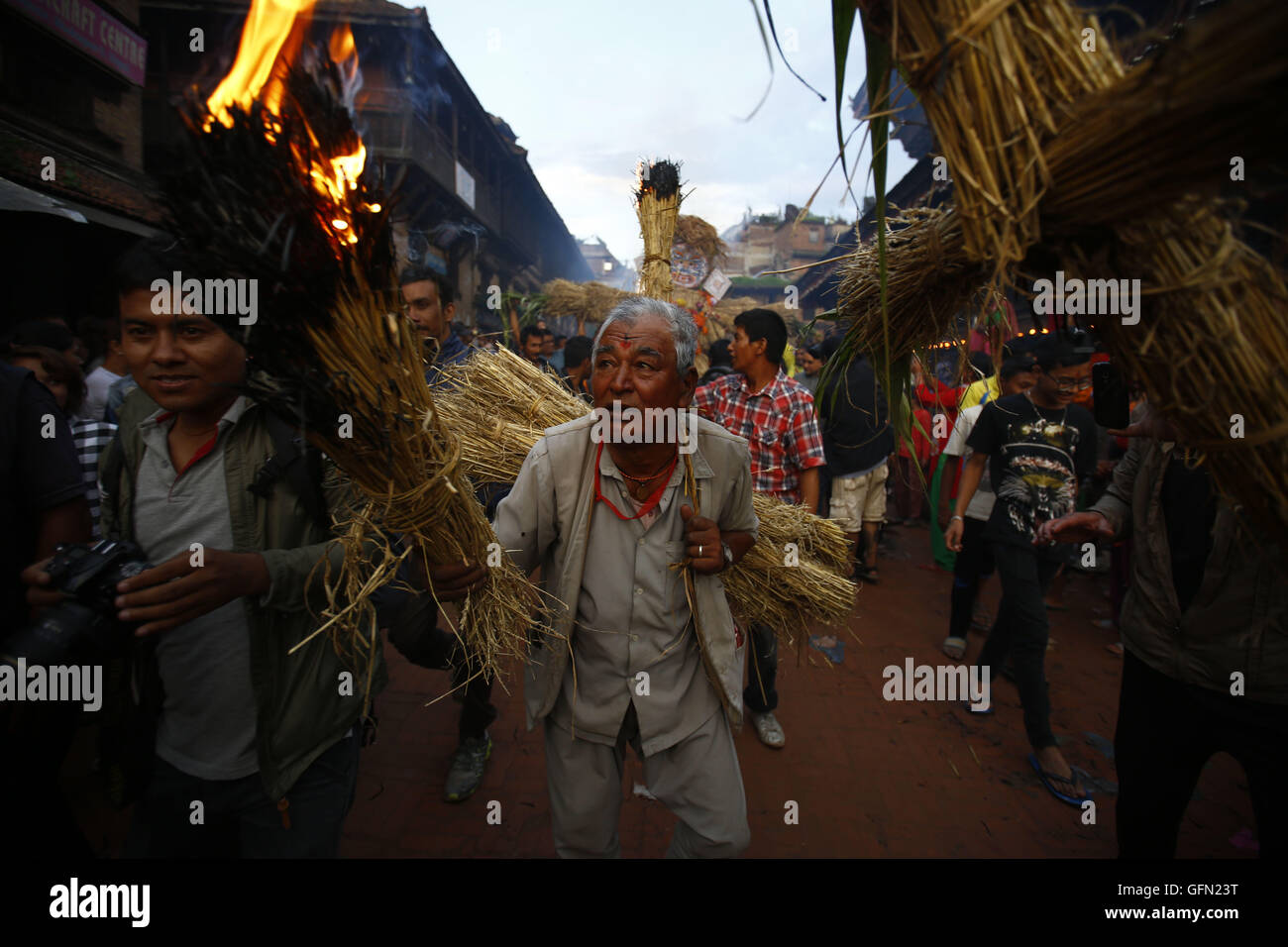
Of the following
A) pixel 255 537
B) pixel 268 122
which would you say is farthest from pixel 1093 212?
pixel 255 537

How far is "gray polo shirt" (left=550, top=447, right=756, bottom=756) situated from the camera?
1.96 m

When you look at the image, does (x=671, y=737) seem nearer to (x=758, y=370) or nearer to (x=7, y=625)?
(x=7, y=625)

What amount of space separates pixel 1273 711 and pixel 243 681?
3082 mm

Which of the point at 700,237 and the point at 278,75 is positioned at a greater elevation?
the point at 700,237

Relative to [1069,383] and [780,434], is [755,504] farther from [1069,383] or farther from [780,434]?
[1069,383]

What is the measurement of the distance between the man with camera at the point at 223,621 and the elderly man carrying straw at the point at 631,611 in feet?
1.70

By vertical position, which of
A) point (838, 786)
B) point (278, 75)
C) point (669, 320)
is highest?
point (278, 75)

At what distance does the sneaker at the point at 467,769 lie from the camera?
122 inches

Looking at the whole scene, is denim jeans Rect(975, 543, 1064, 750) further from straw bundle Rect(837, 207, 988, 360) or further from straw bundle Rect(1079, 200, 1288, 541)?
straw bundle Rect(1079, 200, 1288, 541)

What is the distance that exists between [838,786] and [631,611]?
2.23m

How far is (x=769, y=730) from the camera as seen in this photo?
12.1 ft

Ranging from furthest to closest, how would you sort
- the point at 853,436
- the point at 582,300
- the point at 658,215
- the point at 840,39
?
Answer: 1. the point at 582,300
2. the point at 853,436
3. the point at 658,215
4. the point at 840,39

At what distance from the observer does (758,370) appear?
3.88 meters

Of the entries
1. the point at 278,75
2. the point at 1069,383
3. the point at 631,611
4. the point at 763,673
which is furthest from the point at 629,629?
the point at 1069,383
